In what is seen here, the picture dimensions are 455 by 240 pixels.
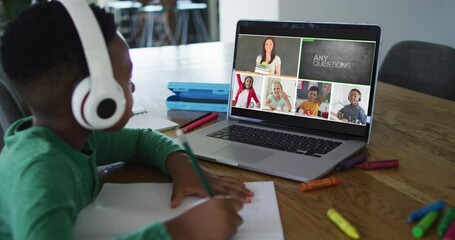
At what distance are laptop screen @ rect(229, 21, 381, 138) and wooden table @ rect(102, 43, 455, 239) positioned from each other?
0.38 ft

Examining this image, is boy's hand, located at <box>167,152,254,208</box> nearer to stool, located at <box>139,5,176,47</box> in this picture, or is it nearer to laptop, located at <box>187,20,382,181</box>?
laptop, located at <box>187,20,382,181</box>

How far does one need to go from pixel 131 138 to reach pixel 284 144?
33 cm

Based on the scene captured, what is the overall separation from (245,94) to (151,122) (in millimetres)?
261

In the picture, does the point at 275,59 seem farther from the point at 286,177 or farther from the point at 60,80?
the point at 60,80

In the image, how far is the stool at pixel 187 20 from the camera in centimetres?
493

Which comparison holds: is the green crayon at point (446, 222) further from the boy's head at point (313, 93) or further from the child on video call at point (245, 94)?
the child on video call at point (245, 94)

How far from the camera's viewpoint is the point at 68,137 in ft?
2.44

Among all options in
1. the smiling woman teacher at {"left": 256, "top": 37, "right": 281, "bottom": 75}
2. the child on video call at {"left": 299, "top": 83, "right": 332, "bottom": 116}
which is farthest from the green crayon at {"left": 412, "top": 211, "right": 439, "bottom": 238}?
the smiling woman teacher at {"left": 256, "top": 37, "right": 281, "bottom": 75}

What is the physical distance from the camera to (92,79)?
65cm

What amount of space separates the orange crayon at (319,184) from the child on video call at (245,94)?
0.36 m

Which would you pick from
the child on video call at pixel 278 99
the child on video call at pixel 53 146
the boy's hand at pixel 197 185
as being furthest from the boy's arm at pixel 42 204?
the child on video call at pixel 278 99

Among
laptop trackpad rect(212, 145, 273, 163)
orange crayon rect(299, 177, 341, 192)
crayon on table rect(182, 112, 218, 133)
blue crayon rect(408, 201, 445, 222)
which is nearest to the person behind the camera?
blue crayon rect(408, 201, 445, 222)

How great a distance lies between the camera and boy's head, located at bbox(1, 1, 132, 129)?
65 cm

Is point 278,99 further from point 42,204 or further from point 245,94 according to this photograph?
point 42,204
